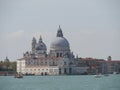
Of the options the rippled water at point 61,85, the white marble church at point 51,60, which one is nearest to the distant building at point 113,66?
the white marble church at point 51,60

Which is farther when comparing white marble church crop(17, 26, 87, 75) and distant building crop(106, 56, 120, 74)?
distant building crop(106, 56, 120, 74)

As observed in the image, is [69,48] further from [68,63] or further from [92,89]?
[92,89]

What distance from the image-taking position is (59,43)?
12100 cm

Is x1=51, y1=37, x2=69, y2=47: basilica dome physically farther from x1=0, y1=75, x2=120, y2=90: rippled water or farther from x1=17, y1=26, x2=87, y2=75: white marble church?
x1=0, y1=75, x2=120, y2=90: rippled water

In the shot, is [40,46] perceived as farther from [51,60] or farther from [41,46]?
[51,60]

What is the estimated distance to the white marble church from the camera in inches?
4656

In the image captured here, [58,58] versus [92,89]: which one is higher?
[58,58]

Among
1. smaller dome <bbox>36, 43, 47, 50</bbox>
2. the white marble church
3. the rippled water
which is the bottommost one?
the rippled water

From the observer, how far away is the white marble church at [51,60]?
11825 cm

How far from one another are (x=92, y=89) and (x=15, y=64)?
260 ft

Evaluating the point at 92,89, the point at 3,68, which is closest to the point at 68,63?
the point at 3,68

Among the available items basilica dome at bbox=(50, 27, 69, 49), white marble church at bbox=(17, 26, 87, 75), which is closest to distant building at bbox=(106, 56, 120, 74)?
white marble church at bbox=(17, 26, 87, 75)

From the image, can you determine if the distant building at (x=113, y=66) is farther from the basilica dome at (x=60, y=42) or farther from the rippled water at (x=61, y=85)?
the rippled water at (x=61, y=85)

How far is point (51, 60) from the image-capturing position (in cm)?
11838
